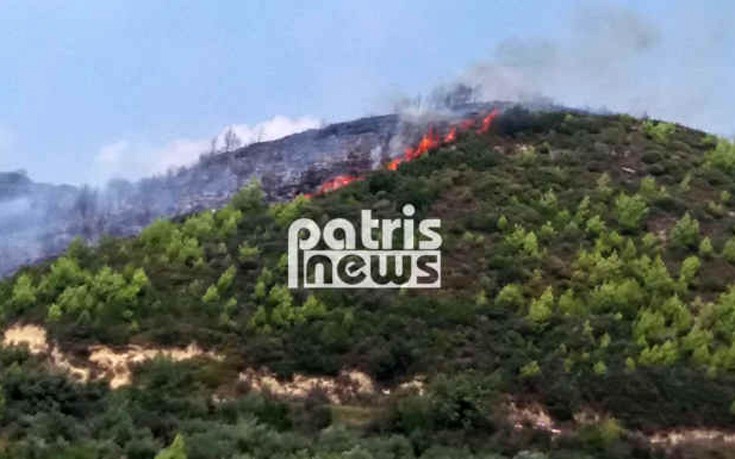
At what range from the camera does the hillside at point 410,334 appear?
61.9 ft

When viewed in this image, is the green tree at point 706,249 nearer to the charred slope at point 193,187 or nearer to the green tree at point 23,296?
the charred slope at point 193,187

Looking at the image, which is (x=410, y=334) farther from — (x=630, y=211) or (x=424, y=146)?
(x=424, y=146)

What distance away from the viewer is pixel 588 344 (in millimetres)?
23156

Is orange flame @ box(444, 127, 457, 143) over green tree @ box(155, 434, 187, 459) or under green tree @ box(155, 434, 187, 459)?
over

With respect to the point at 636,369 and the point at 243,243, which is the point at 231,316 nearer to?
the point at 243,243

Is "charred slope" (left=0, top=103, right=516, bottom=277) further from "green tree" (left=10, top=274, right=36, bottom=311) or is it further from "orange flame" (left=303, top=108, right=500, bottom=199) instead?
"green tree" (left=10, top=274, right=36, bottom=311)

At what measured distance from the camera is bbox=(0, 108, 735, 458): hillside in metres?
18.9

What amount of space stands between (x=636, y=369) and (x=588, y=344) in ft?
3.61

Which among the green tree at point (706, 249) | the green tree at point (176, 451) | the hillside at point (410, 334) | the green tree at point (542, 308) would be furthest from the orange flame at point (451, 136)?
the green tree at point (176, 451)

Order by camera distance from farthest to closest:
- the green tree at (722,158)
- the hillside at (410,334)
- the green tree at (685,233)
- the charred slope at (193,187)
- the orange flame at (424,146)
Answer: the green tree at (722,158) < the orange flame at (424,146) < the charred slope at (193,187) < the green tree at (685,233) < the hillside at (410,334)

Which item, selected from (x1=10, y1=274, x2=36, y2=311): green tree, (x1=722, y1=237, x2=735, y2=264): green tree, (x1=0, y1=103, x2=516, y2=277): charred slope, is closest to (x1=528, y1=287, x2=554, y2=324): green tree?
(x1=722, y1=237, x2=735, y2=264): green tree

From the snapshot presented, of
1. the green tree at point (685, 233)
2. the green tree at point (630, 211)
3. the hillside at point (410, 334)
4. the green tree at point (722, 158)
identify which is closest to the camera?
the hillside at point (410, 334)

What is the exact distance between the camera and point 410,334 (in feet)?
77.0

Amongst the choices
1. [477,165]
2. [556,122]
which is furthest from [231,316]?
[556,122]
